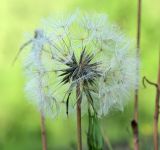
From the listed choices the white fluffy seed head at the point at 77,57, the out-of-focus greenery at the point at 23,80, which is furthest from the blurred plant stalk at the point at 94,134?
the out-of-focus greenery at the point at 23,80

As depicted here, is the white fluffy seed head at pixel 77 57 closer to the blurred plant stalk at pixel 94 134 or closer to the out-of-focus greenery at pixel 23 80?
the blurred plant stalk at pixel 94 134

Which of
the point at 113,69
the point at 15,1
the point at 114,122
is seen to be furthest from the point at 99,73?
the point at 15,1

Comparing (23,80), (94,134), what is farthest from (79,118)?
(23,80)

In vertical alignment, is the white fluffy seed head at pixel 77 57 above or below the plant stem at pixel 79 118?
above

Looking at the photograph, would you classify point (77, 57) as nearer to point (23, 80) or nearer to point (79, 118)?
point (79, 118)

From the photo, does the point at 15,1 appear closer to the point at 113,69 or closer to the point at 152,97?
the point at 152,97

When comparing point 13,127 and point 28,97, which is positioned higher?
point 28,97

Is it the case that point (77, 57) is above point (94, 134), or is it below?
above

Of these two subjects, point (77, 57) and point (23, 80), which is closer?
point (77, 57)
